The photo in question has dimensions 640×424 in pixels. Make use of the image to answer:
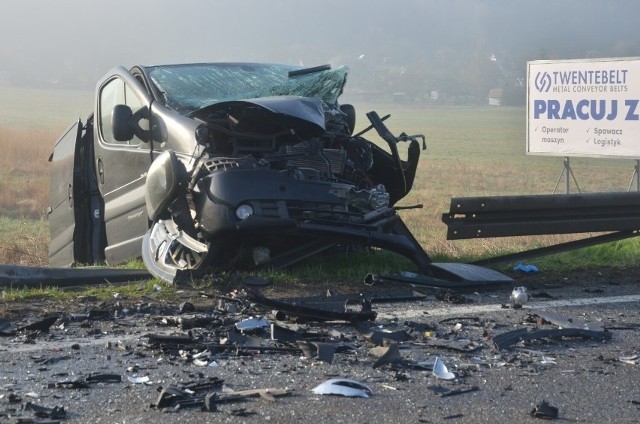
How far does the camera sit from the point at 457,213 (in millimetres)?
8406

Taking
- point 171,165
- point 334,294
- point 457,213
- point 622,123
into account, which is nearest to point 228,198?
point 171,165

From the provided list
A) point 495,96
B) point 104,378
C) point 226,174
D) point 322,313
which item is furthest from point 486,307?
point 495,96

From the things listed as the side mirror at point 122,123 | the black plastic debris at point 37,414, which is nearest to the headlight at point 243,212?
the side mirror at point 122,123

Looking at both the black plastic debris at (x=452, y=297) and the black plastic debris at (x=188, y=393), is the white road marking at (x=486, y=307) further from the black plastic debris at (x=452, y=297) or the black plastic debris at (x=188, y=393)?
the black plastic debris at (x=188, y=393)

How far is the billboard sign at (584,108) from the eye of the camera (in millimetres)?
17125

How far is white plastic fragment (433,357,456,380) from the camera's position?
16.6ft

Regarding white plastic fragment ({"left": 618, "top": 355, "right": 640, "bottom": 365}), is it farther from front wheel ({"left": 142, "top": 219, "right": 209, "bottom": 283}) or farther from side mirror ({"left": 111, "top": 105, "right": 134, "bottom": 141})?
side mirror ({"left": 111, "top": 105, "right": 134, "bottom": 141})

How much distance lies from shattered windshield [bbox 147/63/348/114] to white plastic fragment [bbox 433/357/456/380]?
12.8 feet

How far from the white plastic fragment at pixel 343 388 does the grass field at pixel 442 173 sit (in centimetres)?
332

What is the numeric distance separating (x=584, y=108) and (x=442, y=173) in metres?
13.7

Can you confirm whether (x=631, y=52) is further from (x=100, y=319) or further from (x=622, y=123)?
(x=100, y=319)

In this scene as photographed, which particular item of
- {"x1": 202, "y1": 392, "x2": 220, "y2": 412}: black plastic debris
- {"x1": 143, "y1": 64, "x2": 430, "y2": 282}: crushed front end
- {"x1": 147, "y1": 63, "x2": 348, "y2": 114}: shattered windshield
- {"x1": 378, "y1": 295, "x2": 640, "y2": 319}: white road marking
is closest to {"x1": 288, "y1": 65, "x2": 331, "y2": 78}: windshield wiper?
{"x1": 147, "y1": 63, "x2": 348, "y2": 114}: shattered windshield

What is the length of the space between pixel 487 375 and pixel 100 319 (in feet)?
7.73

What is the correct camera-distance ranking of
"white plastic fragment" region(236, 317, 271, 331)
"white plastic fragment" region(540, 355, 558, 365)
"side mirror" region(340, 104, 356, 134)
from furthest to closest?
1. "side mirror" region(340, 104, 356, 134)
2. "white plastic fragment" region(236, 317, 271, 331)
3. "white plastic fragment" region(540, 355, 558, 365)
